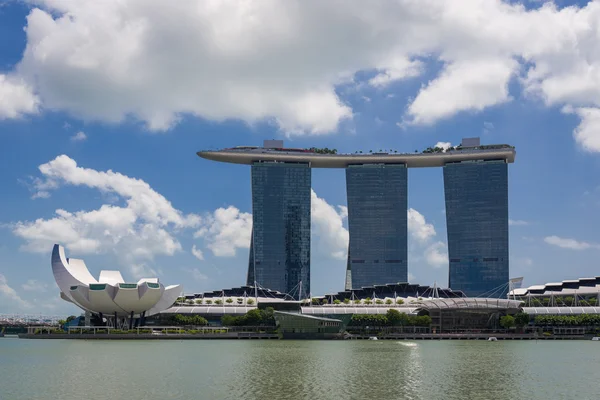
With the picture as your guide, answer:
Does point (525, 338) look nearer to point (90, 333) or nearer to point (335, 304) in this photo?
point (335, 304)

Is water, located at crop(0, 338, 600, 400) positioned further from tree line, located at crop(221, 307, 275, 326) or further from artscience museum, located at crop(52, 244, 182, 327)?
tree line, located at crop(221, 307, 275, 326)

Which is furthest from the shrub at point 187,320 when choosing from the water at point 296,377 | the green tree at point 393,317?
the water at point 296,377

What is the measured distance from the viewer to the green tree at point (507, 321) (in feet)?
482

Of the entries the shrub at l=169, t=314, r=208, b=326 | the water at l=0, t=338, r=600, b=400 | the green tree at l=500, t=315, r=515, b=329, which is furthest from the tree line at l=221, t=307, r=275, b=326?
the water at l=0, t=338, r=600, b=400

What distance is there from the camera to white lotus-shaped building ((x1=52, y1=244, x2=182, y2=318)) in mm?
133500

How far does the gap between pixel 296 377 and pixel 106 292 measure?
86893 millimetres

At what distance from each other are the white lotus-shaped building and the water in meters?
58.2

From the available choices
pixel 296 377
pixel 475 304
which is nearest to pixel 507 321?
pixel 475 304

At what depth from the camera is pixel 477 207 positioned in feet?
655

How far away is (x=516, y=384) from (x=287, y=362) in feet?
76.2

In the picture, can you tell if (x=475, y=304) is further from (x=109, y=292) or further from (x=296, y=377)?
(x=296, y=377)

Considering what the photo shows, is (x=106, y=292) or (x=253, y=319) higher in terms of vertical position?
(x=106, y=292)

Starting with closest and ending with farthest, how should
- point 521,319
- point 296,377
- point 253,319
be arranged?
point 296,377 < point 253,319 < point 521,319

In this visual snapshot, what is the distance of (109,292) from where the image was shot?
13288 centimetres
